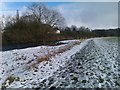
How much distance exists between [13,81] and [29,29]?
30581mm

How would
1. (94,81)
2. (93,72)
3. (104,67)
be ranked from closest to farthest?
(94,81), (93,72), (104,67)

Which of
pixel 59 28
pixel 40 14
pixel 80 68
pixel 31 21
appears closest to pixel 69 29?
pixel 59 28

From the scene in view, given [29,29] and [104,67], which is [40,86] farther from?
[29,29]

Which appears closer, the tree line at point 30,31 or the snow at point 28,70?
the snow at point 28,70

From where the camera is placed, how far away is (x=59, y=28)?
50.0 meters

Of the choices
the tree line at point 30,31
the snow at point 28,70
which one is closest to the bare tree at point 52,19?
the tree line at point 30,31

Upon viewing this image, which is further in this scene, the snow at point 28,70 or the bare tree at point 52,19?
the bare tree at point 52,19

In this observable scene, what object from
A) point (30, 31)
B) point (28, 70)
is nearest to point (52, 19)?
point (30, 31)

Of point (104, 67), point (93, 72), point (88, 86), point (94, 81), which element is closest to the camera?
point (88, 86)

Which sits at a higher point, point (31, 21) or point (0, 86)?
point (31, 21)

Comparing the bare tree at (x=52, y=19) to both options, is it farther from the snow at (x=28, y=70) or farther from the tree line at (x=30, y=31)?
the snow at (x=28, y=70)

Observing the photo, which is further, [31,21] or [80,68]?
[31,21]

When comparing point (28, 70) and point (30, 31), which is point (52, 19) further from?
point (28, 70)

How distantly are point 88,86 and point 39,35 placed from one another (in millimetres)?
32523
